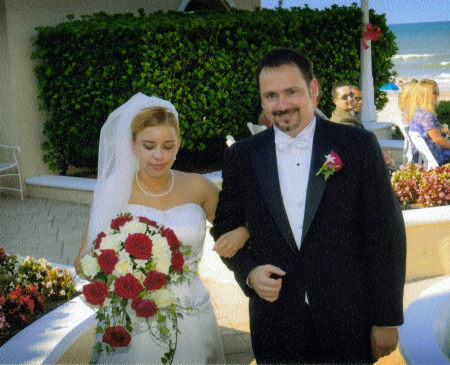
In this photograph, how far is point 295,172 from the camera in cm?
240

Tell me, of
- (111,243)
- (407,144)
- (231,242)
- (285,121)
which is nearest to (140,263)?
(111,243)

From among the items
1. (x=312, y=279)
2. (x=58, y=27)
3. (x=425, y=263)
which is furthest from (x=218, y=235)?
(x=58, y=27)

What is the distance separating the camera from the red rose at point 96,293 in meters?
2.49

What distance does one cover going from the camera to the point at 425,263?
17.5 ft

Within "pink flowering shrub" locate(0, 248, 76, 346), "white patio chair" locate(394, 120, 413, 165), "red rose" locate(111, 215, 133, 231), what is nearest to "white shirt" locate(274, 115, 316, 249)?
"red rose" locate(111, 215, 133, 231)

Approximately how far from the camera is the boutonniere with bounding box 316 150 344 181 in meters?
2.24

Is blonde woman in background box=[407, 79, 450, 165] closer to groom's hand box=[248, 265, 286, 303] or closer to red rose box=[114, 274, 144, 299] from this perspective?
groom's hand box=[248, 265, 286, 303]

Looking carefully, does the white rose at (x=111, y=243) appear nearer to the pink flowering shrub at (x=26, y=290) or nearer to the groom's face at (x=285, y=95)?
the groom's face at (x=285, y=95)

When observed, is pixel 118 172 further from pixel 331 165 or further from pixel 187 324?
pixel 331 165

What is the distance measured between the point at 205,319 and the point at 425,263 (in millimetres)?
2883

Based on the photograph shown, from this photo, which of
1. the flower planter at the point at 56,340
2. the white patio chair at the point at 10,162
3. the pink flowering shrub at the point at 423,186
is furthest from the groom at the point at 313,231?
the white patio chair at the point at 10,162

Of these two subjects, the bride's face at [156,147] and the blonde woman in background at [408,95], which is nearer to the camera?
the bride's face at [156,147]

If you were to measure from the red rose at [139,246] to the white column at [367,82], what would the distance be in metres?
8.81

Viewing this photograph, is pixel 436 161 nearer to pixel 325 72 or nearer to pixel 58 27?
pixel 325 72
